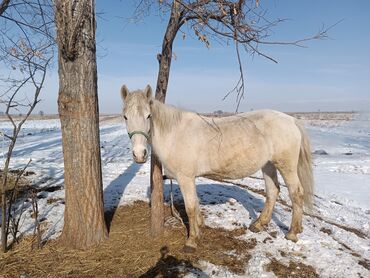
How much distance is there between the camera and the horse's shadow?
21.8ft

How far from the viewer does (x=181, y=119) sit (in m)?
5.13

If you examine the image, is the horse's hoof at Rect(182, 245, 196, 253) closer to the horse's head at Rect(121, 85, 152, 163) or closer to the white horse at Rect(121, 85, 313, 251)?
the white horse at Rect(121, 85, 313, 251)

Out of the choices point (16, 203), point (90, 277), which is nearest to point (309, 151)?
point (90, 277)

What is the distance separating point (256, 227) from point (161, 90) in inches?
115

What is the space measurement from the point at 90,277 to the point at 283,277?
249cm

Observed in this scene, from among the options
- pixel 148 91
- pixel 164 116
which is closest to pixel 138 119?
pixel 148 91

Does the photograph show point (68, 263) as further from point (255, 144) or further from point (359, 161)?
point (359, 161)

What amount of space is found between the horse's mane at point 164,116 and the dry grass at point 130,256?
1.81m

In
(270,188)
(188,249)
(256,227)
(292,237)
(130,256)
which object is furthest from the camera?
(270,188)

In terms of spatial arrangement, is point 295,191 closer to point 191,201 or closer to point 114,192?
point 191,201

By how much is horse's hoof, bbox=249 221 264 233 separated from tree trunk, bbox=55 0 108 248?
2606 millimetres

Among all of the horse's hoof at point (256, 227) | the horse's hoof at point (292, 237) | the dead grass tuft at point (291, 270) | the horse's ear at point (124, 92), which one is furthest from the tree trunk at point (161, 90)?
the horse's hoof at point (292, 237)

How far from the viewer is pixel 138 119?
427cm

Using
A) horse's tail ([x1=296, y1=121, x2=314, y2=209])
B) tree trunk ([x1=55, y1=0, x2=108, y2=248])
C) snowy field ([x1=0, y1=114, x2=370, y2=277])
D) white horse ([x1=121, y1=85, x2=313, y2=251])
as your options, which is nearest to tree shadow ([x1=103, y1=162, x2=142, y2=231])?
snowy field ([x1=0, y1=114, x2=370, y2=277])
